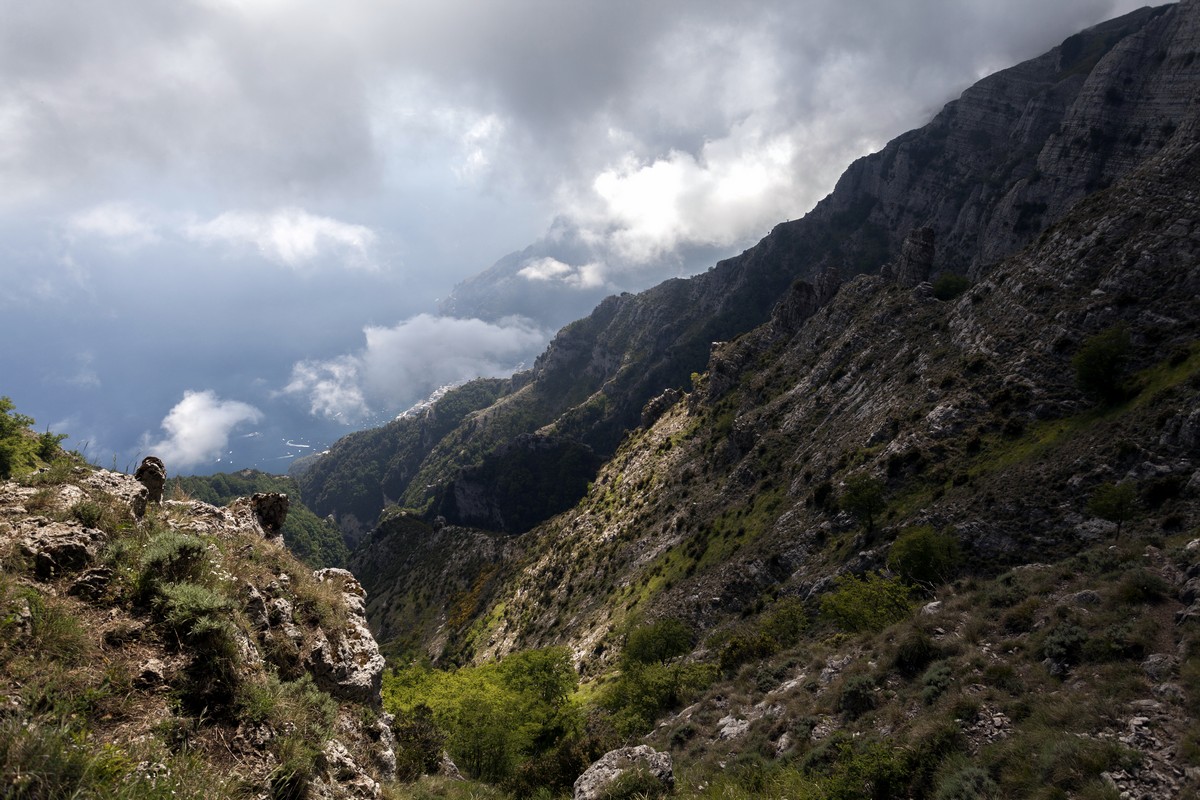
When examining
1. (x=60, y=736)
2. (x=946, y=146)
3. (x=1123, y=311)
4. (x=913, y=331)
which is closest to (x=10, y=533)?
(x=60, y=736)

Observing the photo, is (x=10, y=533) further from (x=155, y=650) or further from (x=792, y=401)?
(x=792, y=401)

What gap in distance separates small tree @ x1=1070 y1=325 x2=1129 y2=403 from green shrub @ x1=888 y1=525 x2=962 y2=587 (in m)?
16.9

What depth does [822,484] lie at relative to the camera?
167ft

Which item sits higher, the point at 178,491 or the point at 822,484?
the point at 178,491

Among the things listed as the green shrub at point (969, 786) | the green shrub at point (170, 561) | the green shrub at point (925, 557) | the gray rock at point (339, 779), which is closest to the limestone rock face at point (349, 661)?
the gray rock at point (339, 779)

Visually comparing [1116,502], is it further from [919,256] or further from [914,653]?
[919,256]

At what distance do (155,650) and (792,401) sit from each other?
255 ft

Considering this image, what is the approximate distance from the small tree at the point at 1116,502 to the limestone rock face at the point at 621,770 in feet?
92.5

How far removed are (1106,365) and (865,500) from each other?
19420mm

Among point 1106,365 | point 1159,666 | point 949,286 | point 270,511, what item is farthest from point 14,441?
point 949,286

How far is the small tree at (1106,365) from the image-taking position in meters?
35.8

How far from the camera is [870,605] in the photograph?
1144 inches

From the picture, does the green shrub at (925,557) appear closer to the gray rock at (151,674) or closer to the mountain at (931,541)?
the mountain at (931,541)

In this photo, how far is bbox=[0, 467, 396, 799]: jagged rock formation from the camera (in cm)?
626
